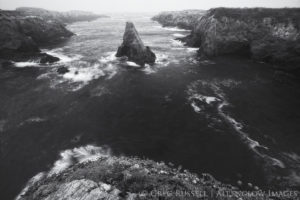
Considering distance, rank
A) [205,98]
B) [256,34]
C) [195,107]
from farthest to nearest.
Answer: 1. [256,34]
2. [205,98]
3. [195,107]

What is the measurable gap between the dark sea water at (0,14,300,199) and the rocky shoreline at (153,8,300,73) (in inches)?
134

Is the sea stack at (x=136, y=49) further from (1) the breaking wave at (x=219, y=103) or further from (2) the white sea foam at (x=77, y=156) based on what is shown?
(2) the white sea foam at (x=77, y=156)

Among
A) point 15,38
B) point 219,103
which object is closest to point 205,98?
point 219,103

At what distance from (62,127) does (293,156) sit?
21470mm

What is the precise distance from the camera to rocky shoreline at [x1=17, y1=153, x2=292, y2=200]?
1015cm

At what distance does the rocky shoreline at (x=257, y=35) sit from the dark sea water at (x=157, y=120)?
3401 mm

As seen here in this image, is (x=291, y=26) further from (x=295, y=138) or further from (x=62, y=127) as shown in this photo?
(x=62, y=127)

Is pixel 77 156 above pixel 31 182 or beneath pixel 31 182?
above

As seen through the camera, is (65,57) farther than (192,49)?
No

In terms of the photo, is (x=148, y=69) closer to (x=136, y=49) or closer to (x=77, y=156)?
(x=136, y=49)

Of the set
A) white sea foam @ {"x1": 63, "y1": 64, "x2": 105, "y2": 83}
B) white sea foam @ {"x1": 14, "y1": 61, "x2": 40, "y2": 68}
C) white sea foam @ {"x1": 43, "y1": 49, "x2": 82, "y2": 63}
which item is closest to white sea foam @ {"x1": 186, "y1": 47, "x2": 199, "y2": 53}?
white sea foam @ {"x1": 63, "y1": 64, "x2": 105, "y2": 83}

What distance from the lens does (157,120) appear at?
829 inches

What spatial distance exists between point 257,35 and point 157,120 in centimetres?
3335

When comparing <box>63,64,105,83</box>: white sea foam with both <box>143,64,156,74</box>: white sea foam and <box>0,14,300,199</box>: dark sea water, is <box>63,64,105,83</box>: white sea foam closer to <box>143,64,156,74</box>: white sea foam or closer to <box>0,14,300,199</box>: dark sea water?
<box>0,14,300,199</box>: dark sea water
